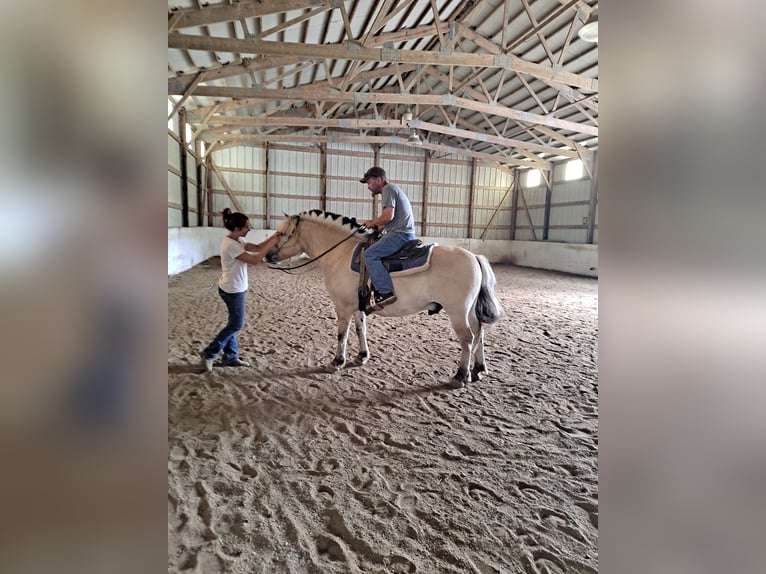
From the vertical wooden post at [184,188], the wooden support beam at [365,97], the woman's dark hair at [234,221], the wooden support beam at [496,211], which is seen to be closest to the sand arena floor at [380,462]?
the woman's dark hair at [234,221]

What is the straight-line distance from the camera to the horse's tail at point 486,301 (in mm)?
4172

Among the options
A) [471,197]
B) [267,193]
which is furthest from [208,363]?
[471,197]

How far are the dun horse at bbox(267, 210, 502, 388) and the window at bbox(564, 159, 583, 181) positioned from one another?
14.6 metres

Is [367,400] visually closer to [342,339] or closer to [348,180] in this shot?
[342,339]

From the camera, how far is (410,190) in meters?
19.4

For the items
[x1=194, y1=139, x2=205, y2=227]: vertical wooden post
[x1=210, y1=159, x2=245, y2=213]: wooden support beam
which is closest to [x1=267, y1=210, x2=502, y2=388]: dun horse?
[x1=194, y1=139, x2=205, y2=227]: vertical wooden post

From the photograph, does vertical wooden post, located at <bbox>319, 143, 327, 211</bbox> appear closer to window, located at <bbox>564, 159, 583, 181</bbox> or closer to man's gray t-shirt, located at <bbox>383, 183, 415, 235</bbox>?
window, located at <bbox>564, 159, 583, 181</bbox>
